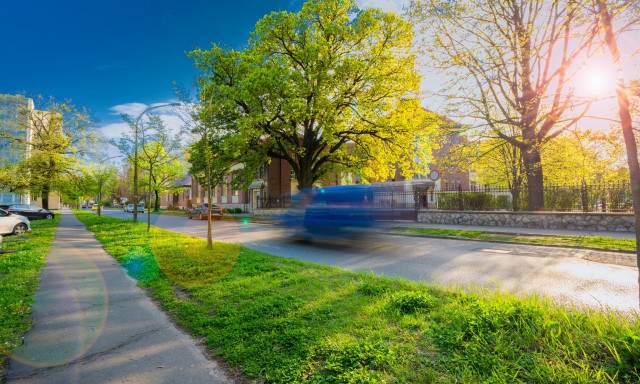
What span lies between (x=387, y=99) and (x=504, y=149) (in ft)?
38.4

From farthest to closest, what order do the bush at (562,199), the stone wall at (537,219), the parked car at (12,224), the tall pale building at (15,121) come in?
the tall pale building at (15,121) < the parked car at (12,224) < the bush at (562,199) < the stone wall at (537,219)

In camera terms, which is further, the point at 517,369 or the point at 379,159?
the point at 379,159

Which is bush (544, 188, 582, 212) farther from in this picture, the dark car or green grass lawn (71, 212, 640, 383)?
the dark car

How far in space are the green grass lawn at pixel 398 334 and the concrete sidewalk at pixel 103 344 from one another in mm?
282

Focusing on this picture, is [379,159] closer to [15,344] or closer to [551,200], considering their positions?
[551,200]

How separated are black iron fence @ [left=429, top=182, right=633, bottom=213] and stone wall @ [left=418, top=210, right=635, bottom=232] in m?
0.66

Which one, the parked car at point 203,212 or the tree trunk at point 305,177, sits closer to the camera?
the tree trunk at point 305,177

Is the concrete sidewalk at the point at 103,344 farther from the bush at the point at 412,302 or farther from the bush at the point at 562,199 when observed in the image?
the bush at the point at 562,199

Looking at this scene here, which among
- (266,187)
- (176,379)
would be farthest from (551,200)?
(266,187)

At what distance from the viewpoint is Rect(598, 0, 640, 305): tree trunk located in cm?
314

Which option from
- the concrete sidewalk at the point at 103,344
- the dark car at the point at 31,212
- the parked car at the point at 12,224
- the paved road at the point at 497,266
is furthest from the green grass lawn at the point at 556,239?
the dark car at the point at 31,212

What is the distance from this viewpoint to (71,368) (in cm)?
299

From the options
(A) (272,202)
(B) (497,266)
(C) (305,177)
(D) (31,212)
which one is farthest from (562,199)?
(D) (31,212)

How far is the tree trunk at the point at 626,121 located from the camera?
3.14 m
